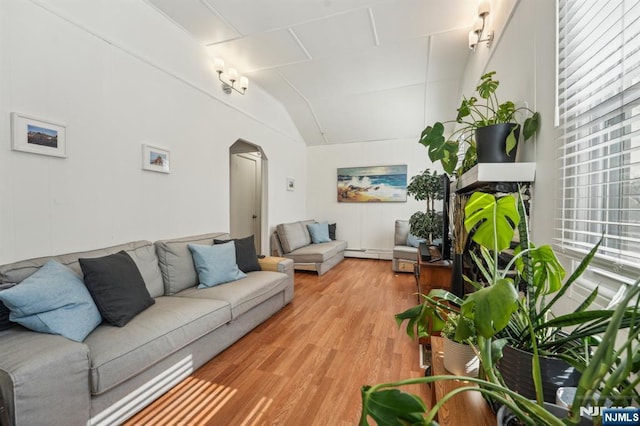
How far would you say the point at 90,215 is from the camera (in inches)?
83.4

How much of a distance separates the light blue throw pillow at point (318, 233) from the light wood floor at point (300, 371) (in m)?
2.23

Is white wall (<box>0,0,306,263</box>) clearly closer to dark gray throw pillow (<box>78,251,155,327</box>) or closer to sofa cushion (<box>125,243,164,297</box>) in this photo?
sofa cushion (<box>125,243,164,297</box>)

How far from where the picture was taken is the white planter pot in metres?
0.93

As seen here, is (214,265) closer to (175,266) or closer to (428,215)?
(175,266)

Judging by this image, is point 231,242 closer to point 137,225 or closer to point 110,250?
point 137,225

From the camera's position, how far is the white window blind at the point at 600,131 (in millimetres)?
822

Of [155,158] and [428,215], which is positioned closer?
[155,158]

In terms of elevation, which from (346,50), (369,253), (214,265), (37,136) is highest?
(346,50)

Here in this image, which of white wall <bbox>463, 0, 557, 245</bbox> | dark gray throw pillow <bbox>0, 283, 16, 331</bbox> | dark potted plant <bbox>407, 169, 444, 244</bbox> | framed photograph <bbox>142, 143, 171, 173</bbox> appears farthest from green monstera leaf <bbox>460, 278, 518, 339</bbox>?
dark potted plant <bbox>407, 169, 444, 244</bbox>

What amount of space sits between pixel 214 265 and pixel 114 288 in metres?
0.91

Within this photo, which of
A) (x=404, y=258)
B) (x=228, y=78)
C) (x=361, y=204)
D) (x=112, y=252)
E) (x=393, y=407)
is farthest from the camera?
(x=361, y=204)

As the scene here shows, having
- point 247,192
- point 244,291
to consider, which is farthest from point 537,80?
point 247,192

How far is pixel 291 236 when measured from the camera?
4785 millimetres

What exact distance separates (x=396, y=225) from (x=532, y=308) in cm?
472
